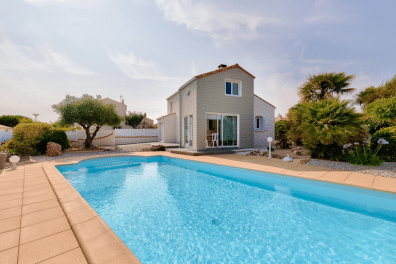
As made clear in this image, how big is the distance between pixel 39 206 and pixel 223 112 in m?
9.26

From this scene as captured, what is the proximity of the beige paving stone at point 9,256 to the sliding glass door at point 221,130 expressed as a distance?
8916 millimetres

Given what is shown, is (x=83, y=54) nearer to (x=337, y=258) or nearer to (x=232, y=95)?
(x=232, y=95)

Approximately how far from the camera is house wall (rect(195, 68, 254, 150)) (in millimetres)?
9828

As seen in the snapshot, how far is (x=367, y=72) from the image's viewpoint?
426 inches

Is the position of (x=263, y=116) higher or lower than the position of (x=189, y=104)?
lower

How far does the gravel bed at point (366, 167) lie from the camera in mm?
4874

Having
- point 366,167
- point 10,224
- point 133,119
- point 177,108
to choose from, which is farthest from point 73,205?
point 133,119

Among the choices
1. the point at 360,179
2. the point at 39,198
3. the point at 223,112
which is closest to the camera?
the point at 39,198

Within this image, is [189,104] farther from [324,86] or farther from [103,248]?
[103,248]

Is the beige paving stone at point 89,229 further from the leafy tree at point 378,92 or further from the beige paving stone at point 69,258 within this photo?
the leafy tree at point 378,92

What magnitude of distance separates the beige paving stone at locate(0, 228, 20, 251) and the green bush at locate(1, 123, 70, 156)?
989 centimetres

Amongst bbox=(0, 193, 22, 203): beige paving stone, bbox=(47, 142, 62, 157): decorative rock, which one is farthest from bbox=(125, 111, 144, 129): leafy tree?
bbox=(0, 193, 22, 203): beige paving stone

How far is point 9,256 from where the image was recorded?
1.64m

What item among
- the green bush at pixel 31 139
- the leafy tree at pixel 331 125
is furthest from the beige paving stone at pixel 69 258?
the green bush at pixel 31 139
